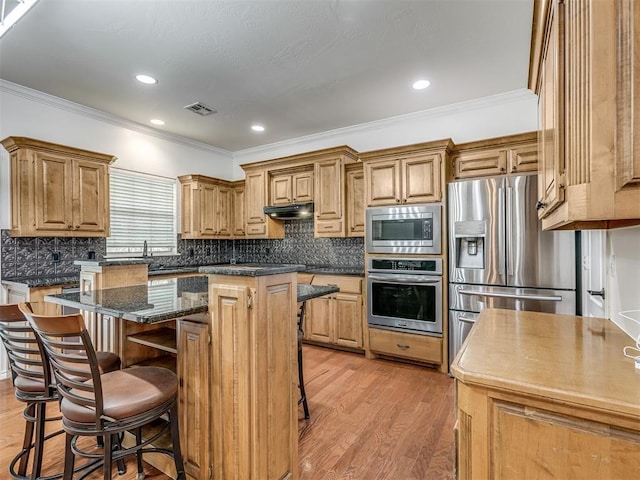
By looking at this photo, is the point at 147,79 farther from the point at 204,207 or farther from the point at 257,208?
the point at 257,208

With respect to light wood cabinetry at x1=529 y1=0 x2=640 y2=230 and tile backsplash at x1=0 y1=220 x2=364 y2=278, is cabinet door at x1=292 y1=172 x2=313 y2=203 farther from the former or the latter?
light wood cabinetry at x1=529 y1=0 x2=640 y2=230

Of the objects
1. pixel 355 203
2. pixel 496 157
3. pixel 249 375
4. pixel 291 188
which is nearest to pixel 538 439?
pixel 249 375

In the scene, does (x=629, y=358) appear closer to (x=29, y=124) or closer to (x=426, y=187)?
(x=426, y=187)

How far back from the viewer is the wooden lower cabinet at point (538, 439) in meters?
0.77

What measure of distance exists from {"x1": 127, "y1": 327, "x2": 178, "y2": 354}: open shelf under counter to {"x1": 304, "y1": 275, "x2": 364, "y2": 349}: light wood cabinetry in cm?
215

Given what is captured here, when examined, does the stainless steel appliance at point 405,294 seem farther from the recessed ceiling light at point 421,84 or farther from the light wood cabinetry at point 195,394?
the light wood cabinetry at point 195,394

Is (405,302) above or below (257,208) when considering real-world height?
below

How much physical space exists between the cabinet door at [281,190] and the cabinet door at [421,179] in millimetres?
1797

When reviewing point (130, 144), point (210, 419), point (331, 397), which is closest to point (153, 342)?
point (210, 419)

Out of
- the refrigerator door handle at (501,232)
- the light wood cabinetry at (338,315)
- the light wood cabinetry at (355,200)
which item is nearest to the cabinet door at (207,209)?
the light wood cabinetry at (338,315)

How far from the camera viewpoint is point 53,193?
3.29 meters

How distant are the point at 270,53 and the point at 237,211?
305 cm

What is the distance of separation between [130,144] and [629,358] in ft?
16.8

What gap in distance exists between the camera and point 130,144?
4.29 meters
